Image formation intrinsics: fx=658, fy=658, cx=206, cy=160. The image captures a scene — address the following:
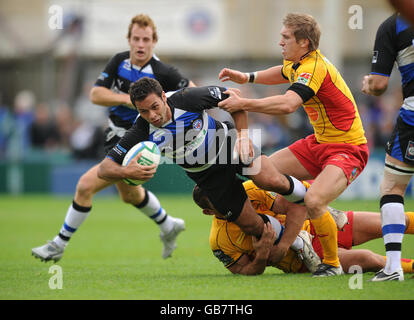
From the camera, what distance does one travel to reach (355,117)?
6.71 meters

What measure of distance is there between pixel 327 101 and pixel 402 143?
938 mm

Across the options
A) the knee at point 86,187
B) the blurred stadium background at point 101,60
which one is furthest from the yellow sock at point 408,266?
the blurred stadium background at point 101,60

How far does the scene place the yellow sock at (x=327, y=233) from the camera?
6.15 m

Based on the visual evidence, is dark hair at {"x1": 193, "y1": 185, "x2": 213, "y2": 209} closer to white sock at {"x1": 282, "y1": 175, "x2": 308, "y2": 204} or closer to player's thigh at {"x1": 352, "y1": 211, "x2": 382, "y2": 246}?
white sock at {"x1": 282, "y1": 175, "x2": 308, "y2": 204}

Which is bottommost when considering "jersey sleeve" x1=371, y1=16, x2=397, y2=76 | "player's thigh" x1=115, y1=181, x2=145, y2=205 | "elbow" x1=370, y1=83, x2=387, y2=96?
"player's thigh" x1=115, y1=181, x2=145, y2=205

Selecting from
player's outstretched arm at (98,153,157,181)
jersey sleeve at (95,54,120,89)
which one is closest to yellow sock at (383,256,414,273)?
player's outstretched arm at (98,153,157,181)

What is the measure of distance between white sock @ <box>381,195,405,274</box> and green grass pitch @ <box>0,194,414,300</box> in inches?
9.4

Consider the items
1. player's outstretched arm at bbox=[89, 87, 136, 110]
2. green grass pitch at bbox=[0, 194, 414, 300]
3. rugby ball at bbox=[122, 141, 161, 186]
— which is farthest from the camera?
player's outstretched arm at bbox=[89, 87, 136, 110]

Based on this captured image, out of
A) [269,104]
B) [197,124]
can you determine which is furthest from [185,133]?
[269,104]

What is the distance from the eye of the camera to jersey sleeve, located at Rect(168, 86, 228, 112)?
636cm

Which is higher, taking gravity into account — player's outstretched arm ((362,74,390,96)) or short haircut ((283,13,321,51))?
short haircut ((283,13,321,51))

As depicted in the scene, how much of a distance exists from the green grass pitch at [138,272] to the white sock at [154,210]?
1.44 ft

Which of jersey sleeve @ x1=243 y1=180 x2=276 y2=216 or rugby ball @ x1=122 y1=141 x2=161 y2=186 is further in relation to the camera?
jersey sleeve @ x1=243 y1=180 x2=276 y2=216

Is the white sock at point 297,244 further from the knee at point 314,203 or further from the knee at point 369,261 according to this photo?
the knee at point 369,261
